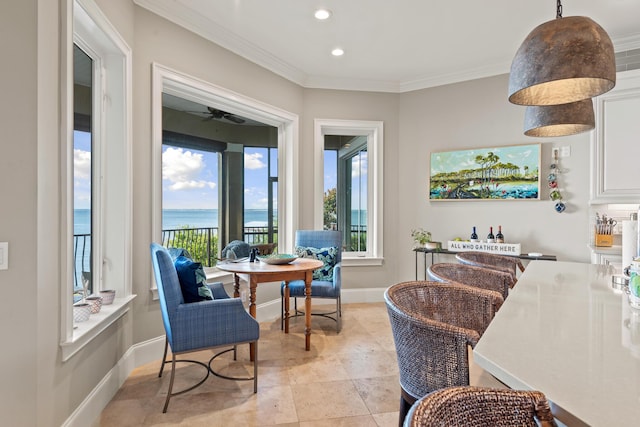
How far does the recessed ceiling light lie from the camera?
306 cm

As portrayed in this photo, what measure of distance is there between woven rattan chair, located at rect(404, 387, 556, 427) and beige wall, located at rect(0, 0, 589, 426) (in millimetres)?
1718

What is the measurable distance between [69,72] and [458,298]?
88.7 inches

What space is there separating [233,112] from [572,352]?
11.8 ft

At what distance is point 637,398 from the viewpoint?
2.40ft

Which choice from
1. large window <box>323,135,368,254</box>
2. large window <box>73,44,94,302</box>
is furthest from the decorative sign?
large window <box>73,44,94,302</box>

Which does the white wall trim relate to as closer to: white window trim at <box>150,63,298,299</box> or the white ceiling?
white window trim at <box>150,63,298,299</box>

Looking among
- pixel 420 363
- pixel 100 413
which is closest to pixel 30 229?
pixel 100 413

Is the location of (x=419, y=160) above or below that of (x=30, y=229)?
above

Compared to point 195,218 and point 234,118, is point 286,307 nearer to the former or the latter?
point 195,218

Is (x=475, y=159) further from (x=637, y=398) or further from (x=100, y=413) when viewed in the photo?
(x=100, y=413)

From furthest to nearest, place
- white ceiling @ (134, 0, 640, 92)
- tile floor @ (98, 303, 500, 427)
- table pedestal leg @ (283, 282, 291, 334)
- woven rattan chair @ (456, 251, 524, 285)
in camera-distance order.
→ 1. table pedestal leg @ (283, 282, 291, 334)
2. white ceiling @ (134, 0, 640, 92)
3. woven rattan chair @ (456, 251, 524, 285)
4. tile floor @ (98, 303, 500, 427)

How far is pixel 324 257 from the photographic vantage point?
3.94 meters

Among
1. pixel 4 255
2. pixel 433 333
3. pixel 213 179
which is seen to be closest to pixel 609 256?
pixel 433 333

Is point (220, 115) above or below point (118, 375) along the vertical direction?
above
